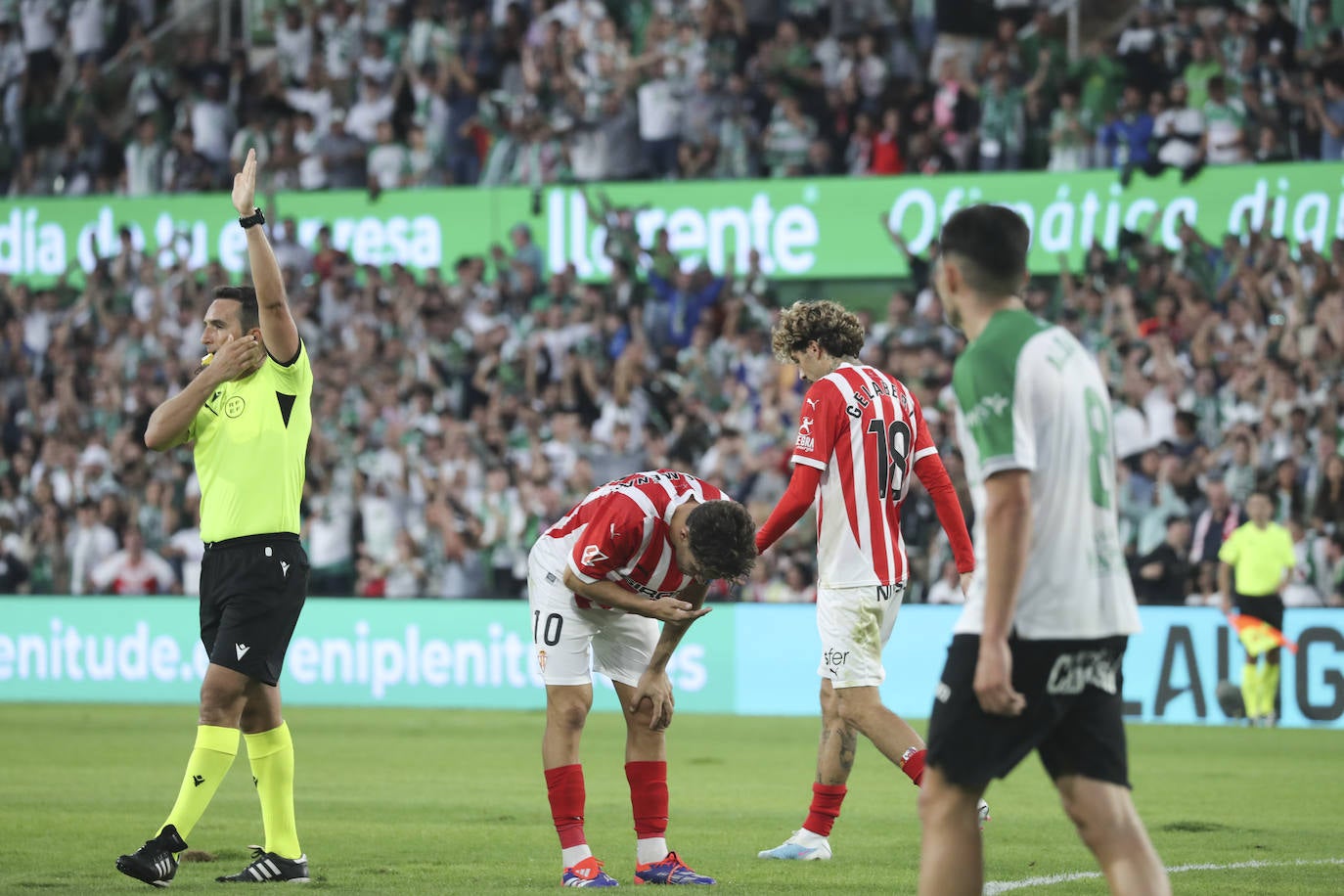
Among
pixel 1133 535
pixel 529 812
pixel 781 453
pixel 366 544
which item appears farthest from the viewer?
pixel 366 544

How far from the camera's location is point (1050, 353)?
16.6 ft

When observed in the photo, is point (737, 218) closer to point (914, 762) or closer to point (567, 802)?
point (914, 762)

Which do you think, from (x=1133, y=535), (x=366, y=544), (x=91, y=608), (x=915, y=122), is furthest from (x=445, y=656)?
(x=915, y=122)

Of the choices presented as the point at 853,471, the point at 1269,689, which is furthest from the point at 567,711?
the point at 1269,689

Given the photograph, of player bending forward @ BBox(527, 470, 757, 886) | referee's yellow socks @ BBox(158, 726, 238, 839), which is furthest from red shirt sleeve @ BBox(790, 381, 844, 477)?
referee's yellow socks @ BBox(158, 726, 238, 839)

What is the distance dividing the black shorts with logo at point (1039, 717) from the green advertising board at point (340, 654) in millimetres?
13424

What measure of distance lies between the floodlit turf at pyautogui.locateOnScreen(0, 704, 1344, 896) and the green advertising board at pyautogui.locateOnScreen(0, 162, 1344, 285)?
696 centimetres

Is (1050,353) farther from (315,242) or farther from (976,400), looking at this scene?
(315,242)

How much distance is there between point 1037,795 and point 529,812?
3.46 m

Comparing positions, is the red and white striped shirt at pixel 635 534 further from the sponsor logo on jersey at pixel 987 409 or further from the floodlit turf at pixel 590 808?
the sponsor logo on jersey at pixel 987 409

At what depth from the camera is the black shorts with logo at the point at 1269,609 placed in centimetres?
1664

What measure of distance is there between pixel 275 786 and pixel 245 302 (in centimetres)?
208

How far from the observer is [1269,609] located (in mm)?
16656

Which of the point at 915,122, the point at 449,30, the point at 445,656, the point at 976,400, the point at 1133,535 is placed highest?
the point at 449,30
